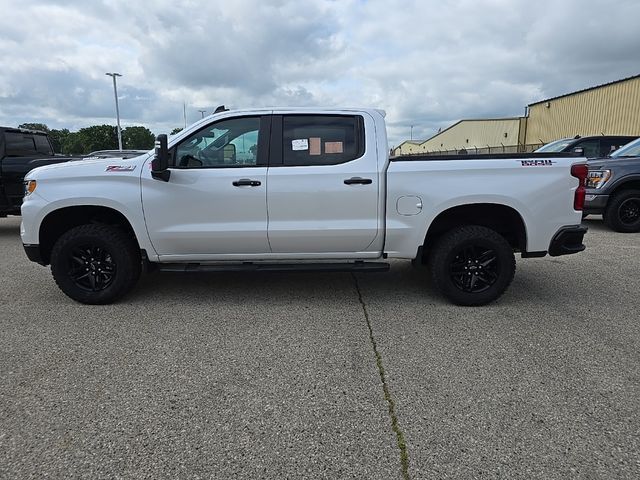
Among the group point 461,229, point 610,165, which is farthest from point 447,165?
point 610,165

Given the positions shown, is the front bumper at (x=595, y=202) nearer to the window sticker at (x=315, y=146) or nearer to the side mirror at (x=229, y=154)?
the window sticker at (x=315, y=146)

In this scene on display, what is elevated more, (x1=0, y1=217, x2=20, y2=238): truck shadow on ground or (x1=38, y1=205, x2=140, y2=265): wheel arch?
(x1=38, y1=205, x2=140, y2=265): wheel arch

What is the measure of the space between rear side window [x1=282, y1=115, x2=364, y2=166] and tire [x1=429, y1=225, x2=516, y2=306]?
4.09ft

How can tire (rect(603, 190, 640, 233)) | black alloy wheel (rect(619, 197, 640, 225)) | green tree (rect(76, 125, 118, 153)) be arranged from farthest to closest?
green tree (rect(76, 125, 118, 153)) < black alloy wheel (rect(619, 197, 640, 225)) < tire (rect(603, 190, 640, 233))

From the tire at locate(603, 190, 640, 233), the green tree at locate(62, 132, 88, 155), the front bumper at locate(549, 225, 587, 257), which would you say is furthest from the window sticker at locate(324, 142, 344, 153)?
the green tree at locate(62, 132, 88, 155)

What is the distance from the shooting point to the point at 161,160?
4.03 metres

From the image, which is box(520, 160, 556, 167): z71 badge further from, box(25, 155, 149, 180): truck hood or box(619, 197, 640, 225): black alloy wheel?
box(619, 197, 640, 225): black alloy wheel

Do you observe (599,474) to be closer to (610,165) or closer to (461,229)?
(461,229)

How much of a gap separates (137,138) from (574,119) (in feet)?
290

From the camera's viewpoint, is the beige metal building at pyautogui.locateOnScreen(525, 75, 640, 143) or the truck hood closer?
the truck hood

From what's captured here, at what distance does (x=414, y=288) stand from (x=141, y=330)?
285 cm

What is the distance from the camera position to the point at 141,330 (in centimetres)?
388

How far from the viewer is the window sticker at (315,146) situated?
4281mm

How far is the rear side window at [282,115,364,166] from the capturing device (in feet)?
14.0
